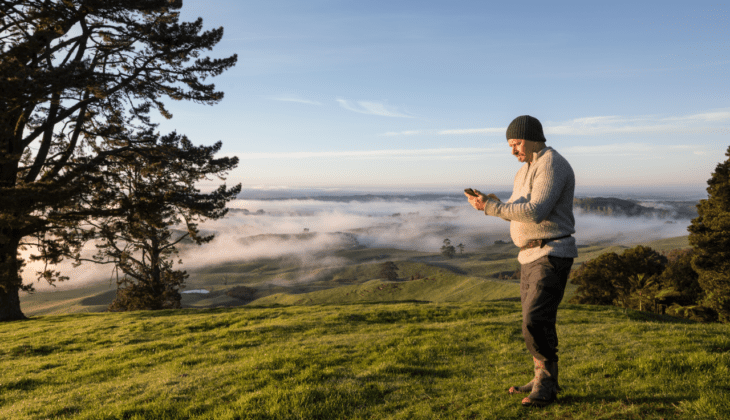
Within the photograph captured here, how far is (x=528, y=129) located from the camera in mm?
5566

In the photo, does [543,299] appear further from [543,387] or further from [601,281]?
[601,281]

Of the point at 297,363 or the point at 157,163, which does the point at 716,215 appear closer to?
the point at 297,363

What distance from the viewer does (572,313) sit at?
64.4ft

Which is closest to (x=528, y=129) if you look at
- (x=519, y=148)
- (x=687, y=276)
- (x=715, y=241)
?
(x=519, y=148)

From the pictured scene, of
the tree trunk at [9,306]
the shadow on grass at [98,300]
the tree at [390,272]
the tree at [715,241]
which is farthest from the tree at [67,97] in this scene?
the shadow on grass at [98,300]

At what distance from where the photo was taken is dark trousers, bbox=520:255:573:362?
5.20 meters

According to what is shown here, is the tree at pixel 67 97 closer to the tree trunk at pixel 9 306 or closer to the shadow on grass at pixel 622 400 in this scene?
the tree trunk at pixel 9 306

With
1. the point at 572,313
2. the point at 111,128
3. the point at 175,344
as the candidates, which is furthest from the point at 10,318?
the point at 572,313

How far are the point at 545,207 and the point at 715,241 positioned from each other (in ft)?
143

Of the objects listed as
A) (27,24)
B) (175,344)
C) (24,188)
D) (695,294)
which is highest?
(27,24)

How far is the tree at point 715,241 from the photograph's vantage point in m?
35.6

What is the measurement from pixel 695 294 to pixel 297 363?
1976 inches

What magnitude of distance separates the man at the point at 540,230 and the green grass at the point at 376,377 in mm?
937

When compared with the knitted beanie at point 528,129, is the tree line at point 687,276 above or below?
below
